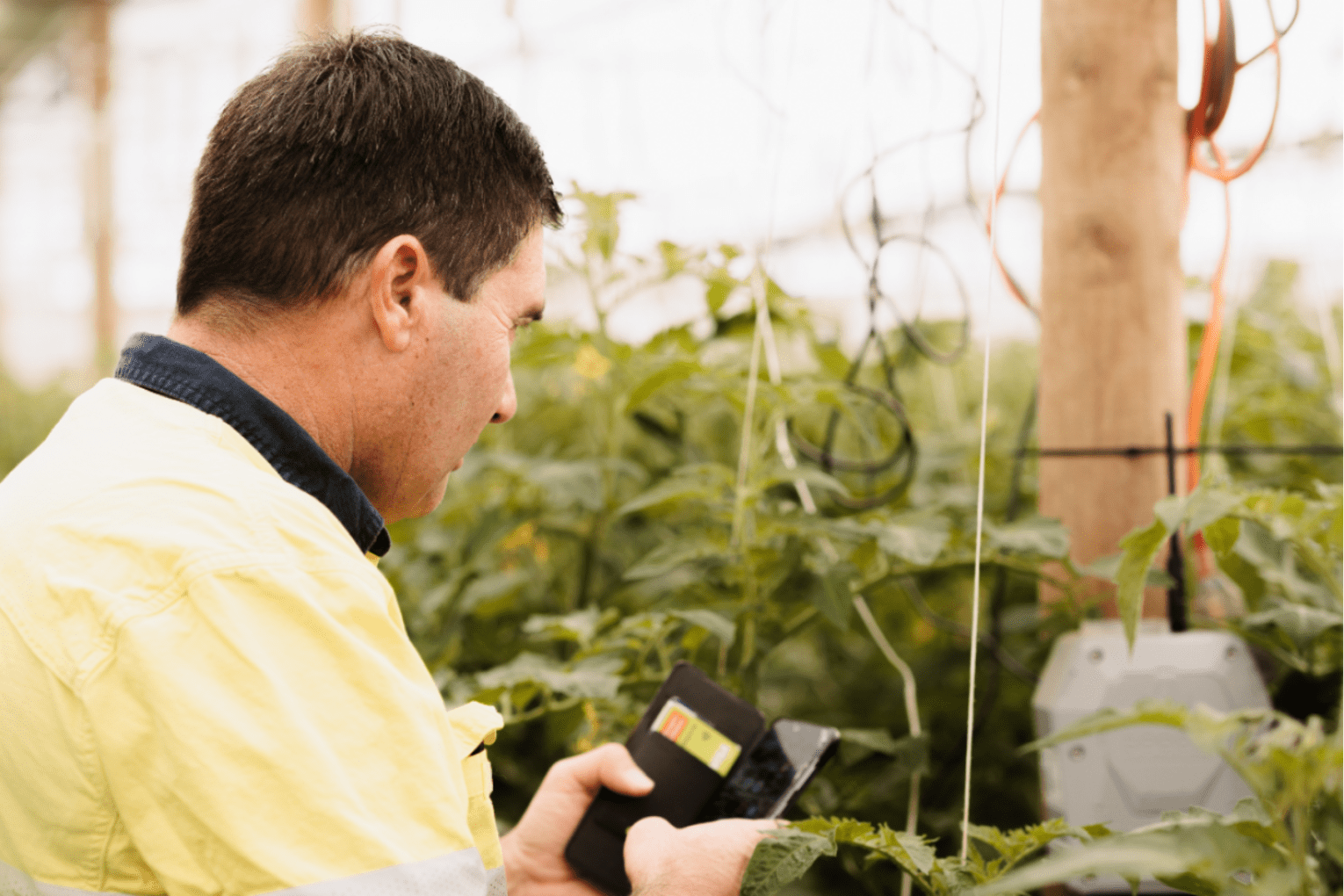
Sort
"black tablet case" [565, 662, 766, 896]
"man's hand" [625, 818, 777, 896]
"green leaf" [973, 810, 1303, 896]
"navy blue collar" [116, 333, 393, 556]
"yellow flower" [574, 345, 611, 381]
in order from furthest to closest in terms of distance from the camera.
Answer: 1. "yellow flower" [574, 345, 611, 381]
2. "black tablet case" [565, 662, 766, 896]
3. "man's hand" [625, 818, 777, 896]
4. "navy blue collar" [116, 333, 393, 556]
5. "green leaf" [973, 810, 1303, 896]

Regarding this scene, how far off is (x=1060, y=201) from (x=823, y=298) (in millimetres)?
2992

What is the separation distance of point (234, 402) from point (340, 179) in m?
0.22

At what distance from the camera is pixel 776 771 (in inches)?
46.2

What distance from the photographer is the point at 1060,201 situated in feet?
4.56

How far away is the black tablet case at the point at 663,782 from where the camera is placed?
45.8 inches

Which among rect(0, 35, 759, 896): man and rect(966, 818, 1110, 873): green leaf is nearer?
rect(0, 35, 759, 896): man

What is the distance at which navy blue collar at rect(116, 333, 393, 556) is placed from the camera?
82cm

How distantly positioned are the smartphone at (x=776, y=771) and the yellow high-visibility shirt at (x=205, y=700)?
20.0 inches

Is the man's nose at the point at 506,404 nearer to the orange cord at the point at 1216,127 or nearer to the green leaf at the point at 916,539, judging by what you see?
the green leaf at the point at 916,539

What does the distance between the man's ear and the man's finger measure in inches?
21.2

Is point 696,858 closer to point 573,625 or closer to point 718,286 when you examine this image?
point 573,625

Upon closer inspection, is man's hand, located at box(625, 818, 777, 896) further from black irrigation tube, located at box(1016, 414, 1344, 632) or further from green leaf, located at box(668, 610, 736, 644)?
black irrigation tube, located at box(1016, 414, 1344, 632)

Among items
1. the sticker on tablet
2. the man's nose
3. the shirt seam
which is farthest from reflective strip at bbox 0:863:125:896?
the sticker on tablet

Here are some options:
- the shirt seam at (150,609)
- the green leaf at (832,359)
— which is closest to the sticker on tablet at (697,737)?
the shirt seam at (150,609)
